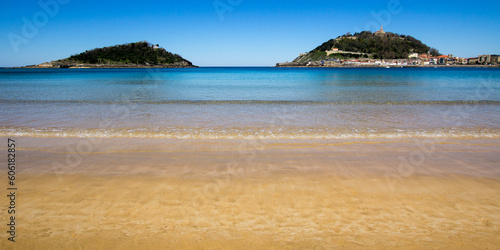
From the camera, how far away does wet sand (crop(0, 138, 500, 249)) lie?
131 inches

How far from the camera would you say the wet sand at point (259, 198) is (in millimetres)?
3320

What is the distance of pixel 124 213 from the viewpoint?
12.6 feet

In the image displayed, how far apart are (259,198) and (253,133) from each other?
4.84 metres

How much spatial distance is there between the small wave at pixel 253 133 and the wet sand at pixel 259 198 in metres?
1.47

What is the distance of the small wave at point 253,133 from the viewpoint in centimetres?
859

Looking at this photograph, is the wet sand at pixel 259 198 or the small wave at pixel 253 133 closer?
the wet sand at pixel 259 198

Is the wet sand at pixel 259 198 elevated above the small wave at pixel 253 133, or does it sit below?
below

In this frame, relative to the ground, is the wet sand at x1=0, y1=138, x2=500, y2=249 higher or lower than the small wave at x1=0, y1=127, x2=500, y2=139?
lower

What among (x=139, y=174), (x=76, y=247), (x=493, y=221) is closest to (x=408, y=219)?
(x=493, y=221)

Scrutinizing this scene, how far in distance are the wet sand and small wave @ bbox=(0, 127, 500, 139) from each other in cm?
147

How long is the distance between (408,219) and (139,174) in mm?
4745

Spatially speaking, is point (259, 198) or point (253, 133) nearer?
point (259, 198)

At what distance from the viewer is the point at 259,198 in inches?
169

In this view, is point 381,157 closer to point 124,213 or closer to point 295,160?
point 295,160
